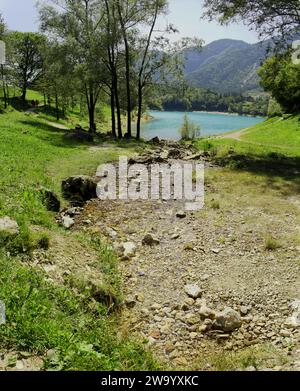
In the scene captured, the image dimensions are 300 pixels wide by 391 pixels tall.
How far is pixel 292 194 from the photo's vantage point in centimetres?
1552

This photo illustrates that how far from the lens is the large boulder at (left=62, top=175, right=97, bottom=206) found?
47.0 ft

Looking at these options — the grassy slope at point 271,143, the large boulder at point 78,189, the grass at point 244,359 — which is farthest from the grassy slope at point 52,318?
the grassy slope at point 271,143

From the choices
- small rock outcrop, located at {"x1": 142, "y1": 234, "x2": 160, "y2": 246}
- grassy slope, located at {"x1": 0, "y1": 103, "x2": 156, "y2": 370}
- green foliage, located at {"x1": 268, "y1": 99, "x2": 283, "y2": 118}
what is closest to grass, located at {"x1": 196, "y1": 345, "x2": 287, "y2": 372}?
grassy slope, located at {"x1": 0, "y1": 103, "x2": 156, "y2": 370}

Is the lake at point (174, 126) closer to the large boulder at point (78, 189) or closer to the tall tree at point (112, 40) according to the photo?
the tall tree at point (112, 40)

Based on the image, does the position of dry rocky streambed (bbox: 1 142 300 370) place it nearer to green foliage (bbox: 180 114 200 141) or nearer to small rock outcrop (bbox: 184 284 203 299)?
small rock outcrop (bbox: 184 284 203 299)

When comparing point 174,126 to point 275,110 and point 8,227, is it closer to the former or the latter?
point 275,110

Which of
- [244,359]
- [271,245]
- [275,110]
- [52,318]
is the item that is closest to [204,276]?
[271,245]

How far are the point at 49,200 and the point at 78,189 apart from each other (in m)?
2.20

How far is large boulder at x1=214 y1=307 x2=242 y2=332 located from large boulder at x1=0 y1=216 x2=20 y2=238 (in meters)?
4.85

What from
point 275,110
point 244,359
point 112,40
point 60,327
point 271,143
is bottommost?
point 244,359

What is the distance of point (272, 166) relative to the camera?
70.6ft

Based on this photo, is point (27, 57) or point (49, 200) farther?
point (27, 57)
